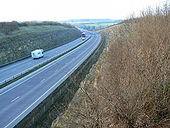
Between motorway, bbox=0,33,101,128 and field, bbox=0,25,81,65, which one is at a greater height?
motorway, bbox=0,33,101,128

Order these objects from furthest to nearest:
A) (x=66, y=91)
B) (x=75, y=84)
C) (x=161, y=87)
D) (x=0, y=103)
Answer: (x=75, y=84)
(x=66, y=91)
(x=0, y=103)
(x=161, y=87)

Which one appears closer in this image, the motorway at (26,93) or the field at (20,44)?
the motorway at (26,93)

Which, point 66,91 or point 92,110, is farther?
point 66,91

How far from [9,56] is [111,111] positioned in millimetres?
37030

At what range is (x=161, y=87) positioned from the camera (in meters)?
9.28

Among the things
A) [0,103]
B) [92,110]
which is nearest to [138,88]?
[92,110]

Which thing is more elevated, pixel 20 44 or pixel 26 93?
pixel 26 93

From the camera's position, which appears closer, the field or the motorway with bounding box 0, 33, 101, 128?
the motorway with bounding box 0, 33, 101, 128

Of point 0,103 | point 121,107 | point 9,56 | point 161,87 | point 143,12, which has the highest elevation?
point 143,12

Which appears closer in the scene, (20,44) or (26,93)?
(26,93)

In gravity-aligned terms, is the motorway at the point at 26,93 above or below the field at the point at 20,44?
above

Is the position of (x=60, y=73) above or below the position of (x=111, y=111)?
below

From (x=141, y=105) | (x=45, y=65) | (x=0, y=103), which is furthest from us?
Result: (x=45, y=65)

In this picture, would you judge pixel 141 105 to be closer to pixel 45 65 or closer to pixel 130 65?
pixel 130 65
